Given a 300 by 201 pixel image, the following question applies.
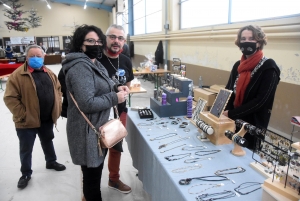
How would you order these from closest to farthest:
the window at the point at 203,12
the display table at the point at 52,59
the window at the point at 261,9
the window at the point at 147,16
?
the window at the point at 261,9
the window at the point at 203,12
the window at the point at 147,16
the display table at the point at 52,59

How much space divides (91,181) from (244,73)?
1325 millimetres

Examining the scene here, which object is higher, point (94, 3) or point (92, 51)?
point (94, 3)

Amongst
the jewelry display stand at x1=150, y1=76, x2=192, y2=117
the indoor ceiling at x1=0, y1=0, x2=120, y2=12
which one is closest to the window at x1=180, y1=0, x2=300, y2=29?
the jewelry display stand at x1=150, y1=76, x2=192, y2=117

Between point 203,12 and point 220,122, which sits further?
point 203,12

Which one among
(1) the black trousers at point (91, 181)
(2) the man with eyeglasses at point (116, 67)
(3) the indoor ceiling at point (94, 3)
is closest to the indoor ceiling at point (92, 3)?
(3) the indoor ceiling at point (94, 3)

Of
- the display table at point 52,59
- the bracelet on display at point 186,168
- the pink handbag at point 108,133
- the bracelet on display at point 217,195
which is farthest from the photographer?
the display table at point 52,59

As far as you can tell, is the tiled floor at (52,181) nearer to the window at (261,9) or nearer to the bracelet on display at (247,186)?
the bracelet on display at (247,186)

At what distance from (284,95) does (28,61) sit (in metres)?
2.57

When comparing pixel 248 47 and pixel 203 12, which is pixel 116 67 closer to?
pixel 248 47

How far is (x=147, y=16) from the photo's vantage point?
8062 millimetres

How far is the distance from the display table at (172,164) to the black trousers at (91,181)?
13.2 inches

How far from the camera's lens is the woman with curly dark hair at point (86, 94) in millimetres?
1262

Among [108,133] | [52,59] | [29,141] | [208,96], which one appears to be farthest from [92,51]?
[52,59]

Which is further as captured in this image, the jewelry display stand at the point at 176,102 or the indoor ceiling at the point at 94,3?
the indoor ceiling at the point at 94,3
